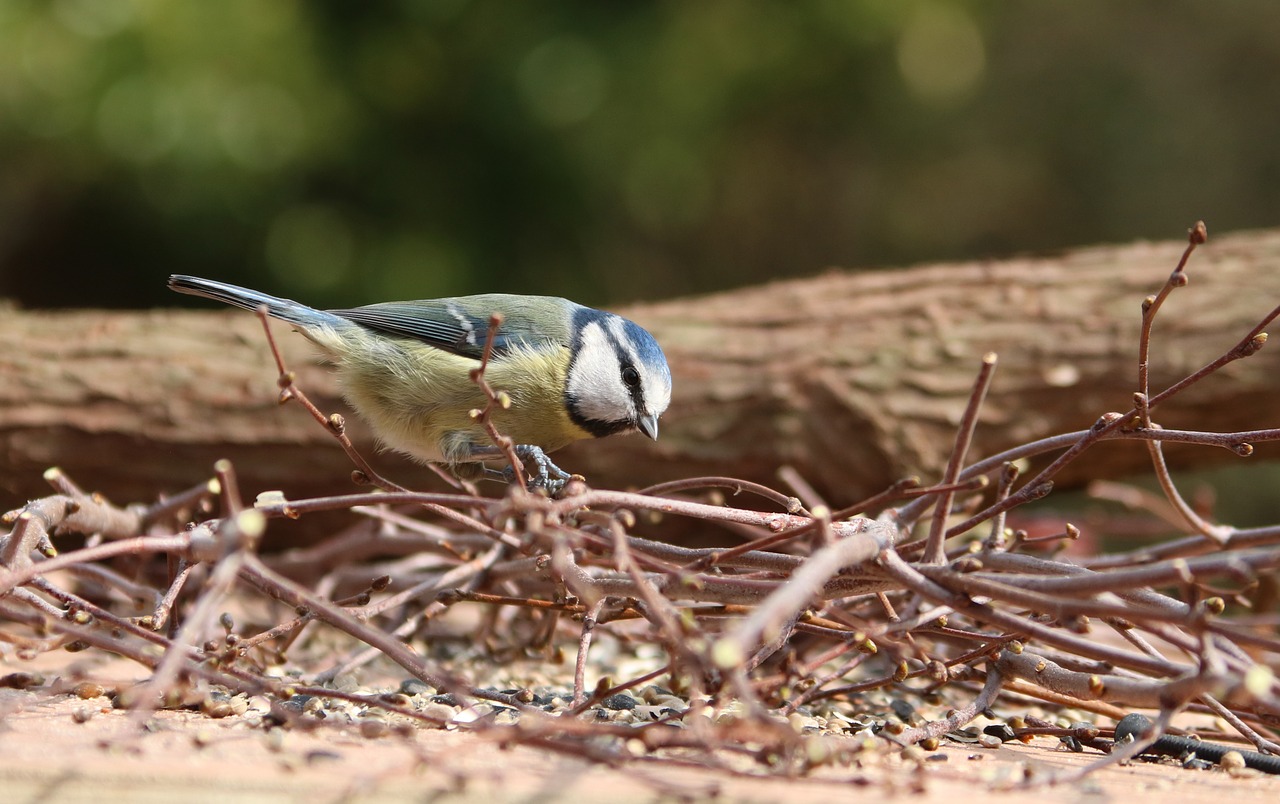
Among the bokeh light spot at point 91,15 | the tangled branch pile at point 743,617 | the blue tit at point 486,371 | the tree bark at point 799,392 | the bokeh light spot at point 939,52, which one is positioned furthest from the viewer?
the bokeh light spot at point 939,52

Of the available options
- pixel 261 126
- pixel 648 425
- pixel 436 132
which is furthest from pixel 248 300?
pixel 436 132

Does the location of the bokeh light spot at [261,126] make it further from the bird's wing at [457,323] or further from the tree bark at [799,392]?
the bird's wing at [457,323]

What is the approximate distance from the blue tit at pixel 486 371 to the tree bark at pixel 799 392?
537 mm

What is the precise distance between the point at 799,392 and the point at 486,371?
0.91 m

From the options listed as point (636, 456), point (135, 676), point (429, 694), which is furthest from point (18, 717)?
point (636, 456)

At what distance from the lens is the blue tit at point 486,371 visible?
75.0 inches

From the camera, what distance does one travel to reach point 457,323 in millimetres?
2062

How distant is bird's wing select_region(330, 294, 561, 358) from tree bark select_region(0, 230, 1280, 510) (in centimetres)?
55

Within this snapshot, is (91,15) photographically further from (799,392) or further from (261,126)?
(799,392)

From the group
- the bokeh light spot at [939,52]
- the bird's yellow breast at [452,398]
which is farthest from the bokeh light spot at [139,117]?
the bokeh light spot at [939,52]

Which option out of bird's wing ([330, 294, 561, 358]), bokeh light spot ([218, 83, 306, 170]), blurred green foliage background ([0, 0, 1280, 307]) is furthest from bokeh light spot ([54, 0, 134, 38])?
bird's wing ([330, 294, 561, 358])

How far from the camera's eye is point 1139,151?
562cm

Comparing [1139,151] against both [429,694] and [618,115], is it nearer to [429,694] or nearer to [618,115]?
[618,115]

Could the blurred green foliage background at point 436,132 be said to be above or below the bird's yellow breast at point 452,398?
above
